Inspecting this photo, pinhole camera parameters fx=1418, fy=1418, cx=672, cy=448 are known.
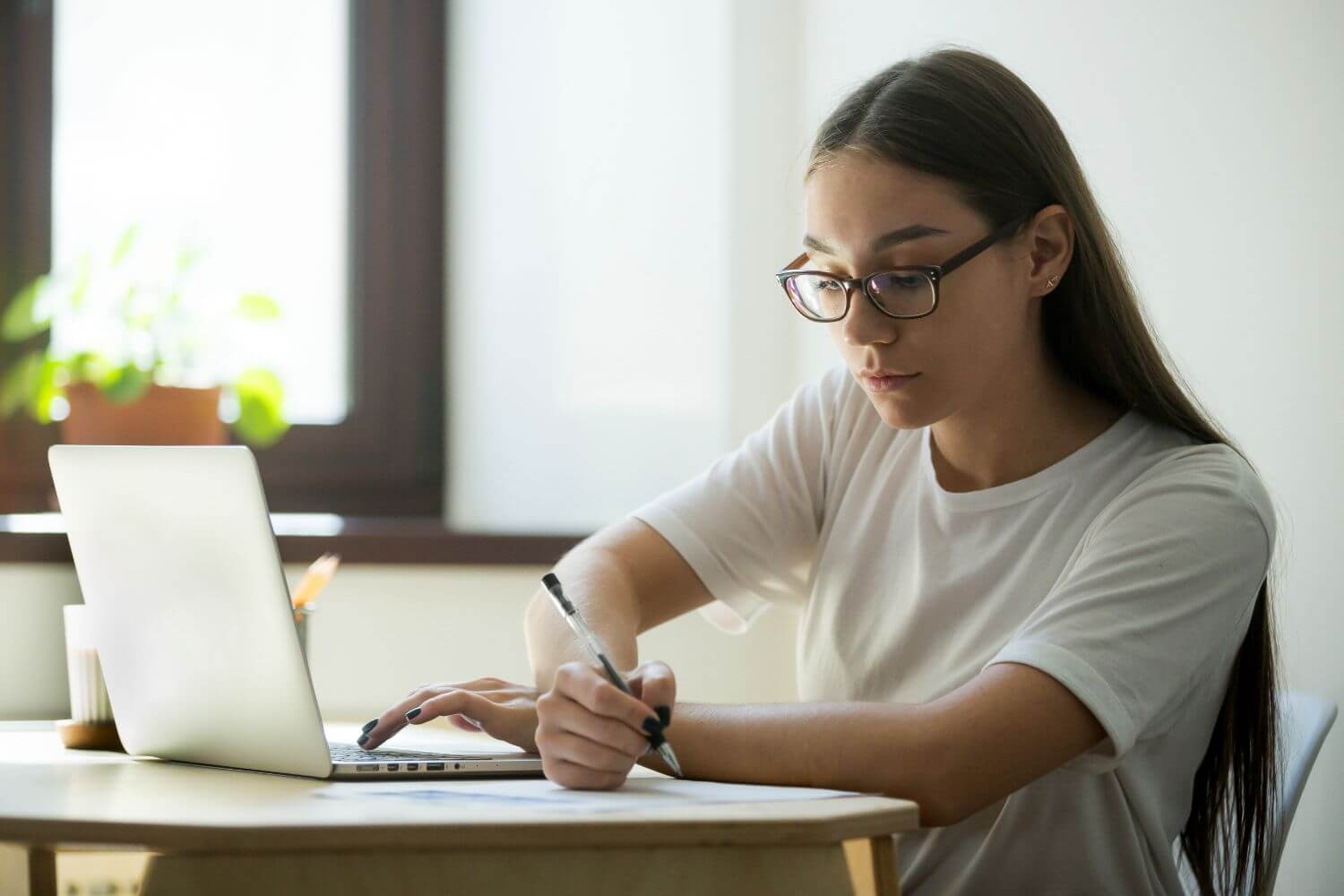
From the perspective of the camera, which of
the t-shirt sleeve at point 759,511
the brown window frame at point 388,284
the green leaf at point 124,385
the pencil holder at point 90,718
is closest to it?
the pencil holder at point 90,718

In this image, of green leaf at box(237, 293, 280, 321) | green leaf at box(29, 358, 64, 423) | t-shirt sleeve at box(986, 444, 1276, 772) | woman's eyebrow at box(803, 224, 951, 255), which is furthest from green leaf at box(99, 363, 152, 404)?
t-shirt sleeve at box(986, 444, 1276, 772)

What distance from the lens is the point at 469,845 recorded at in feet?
2.68

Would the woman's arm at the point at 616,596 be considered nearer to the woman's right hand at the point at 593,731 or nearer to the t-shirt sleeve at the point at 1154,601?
the woman's right hand at the point at 593,731

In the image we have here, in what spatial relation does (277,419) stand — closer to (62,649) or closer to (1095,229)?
(62,649)

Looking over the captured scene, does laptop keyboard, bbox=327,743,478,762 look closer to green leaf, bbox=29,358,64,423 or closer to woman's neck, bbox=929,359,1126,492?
woman's neck, bbox=929,359,1126,492

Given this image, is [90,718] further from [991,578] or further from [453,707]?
[991,578]

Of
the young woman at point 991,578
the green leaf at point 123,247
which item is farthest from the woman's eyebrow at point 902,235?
the green leaf at point 123,247

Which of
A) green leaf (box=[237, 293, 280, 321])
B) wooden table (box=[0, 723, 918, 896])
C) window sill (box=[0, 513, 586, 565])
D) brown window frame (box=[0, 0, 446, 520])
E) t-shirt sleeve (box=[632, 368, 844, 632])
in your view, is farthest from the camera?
brown window frame (box=[0, 0, 446, 520])

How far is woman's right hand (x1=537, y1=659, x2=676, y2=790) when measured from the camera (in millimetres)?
991

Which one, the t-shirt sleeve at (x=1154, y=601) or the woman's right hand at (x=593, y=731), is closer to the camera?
the woman's right hand at (x=593, y=731)

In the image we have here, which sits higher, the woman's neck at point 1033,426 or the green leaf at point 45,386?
the woman's neck at point 1033,426

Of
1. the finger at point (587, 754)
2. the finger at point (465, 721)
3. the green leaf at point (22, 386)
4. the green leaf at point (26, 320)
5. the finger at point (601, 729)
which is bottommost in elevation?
the finger at point (465, 721)

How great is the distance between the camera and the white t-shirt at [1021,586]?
1.16m

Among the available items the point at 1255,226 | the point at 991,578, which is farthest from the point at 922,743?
the point at 1255,226
